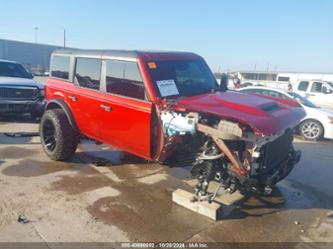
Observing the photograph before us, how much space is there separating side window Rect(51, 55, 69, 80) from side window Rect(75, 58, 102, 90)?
1.12 ft

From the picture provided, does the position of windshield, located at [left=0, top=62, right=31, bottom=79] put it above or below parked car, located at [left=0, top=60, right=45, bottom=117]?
above

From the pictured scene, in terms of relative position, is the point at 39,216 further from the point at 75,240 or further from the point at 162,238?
the point at 162,238

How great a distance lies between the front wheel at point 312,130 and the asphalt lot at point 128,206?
3364 mm

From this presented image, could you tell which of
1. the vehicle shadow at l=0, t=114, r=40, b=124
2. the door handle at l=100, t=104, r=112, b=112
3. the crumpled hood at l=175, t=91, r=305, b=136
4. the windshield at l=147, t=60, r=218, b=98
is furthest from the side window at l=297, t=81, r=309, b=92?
the door handle at l=100, t=104, r=112, b=112

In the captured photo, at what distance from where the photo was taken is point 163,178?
17.7 ft

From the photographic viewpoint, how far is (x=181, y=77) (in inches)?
190

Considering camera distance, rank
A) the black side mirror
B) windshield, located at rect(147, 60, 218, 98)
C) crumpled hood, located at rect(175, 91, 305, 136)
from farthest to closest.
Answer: the black side mirror < windshield, located at rect(147, 60, 218, 98) < crumpled hood, located at rect(175, 91, 305, 136)

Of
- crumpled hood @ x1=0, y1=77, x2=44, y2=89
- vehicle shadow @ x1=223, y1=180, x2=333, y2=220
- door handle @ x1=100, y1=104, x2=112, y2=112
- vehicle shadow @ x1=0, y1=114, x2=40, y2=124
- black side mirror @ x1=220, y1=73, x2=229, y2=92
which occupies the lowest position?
vehicle shadow @ x1=0, y1=114, x2=40, y2=124

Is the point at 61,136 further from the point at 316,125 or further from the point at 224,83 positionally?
the point at 316,125

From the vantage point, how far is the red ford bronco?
12.3 feet

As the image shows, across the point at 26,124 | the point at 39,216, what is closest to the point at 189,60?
the point at 39,216

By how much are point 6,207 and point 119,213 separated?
4.70ft

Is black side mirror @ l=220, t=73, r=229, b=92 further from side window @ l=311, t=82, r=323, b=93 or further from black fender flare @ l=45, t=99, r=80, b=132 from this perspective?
side window @ l=311, t=82, r=323, b=93

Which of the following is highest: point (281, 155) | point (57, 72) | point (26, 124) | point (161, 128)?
point (57, 72)
